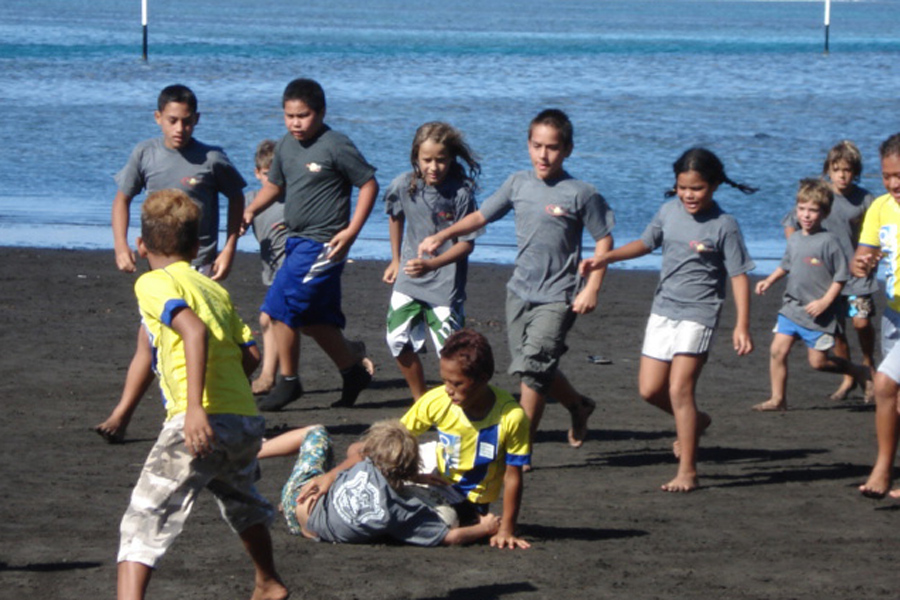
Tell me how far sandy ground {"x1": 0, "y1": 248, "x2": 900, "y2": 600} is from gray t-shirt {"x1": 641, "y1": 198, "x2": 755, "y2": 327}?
919 mm

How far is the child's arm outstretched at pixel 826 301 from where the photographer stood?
901cm

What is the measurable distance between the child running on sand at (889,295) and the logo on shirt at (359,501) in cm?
246

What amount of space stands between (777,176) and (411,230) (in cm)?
1840

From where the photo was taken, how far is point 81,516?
265 inches

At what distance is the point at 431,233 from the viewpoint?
8.27 m

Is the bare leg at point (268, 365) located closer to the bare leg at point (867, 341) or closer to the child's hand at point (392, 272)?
the child's hand at point (392, 272)

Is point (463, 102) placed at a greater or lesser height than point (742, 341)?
lesser

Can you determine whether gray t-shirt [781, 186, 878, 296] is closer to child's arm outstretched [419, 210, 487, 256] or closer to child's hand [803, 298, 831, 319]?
child's hand [803, 298, 831, 319]

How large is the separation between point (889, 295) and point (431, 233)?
243 centimetres

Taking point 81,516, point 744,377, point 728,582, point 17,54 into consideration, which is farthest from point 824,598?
point 17,54

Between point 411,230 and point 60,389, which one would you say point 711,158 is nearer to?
point 411,230

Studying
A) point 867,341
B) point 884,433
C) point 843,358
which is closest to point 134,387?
point 884,433

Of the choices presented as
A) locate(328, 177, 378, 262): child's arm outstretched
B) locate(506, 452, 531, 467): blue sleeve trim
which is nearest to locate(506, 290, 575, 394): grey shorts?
locate(506, 452, 531, 467): blue sleeve trim

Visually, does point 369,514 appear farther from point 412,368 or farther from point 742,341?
point 412,368
